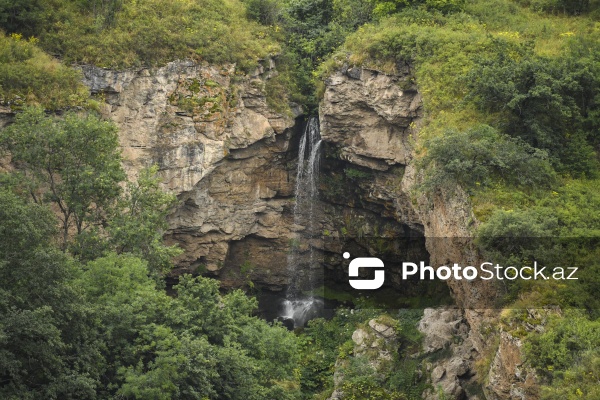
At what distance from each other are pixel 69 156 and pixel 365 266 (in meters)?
15.0

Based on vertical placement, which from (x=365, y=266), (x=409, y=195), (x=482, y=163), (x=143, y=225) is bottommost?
(x=365, y=266)

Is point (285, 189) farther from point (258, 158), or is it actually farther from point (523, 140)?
point (523, 140)

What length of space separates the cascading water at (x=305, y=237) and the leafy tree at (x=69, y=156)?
10.1 meters

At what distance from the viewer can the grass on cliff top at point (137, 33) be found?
29.4 m

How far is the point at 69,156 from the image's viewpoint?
23891 mm

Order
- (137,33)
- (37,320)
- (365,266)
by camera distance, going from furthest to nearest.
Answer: (365,266) → (137,33) → (37,320)

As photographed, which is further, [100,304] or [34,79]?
[34,79]

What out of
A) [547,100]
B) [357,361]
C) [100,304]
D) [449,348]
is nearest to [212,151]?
[357,361]

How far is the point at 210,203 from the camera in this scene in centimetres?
3127

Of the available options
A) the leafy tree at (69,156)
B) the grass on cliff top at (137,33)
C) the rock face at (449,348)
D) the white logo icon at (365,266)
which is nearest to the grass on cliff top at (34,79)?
the grass on cliff top at (137,33)

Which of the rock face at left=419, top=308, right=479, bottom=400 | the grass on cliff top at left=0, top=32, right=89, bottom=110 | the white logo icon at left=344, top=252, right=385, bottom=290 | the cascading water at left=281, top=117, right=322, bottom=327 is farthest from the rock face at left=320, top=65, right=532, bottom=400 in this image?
the grass on cliff top at left=0, top=32, right=89, bottom=110

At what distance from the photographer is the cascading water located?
107 ft

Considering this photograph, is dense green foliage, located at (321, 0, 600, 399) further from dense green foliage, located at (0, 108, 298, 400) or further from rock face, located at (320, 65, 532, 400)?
dense green foliage, located at (0, 108, 298, 400)

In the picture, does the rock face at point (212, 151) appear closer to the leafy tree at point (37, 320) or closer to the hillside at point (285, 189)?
the hillside at point (285, 189)
